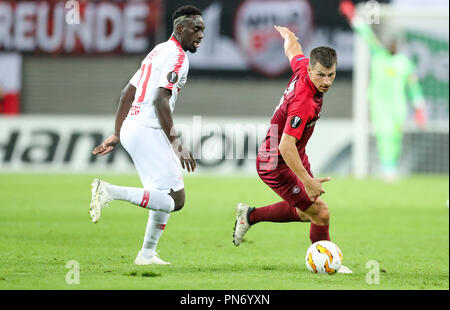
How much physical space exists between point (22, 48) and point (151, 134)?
1755cm

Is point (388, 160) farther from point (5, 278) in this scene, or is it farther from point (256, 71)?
point (5, 278)

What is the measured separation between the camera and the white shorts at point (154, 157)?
6.87m

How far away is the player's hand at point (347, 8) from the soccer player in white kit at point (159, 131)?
15.6 metres

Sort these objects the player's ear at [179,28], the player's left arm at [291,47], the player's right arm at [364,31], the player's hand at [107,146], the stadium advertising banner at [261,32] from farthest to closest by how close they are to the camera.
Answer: the stadium advertising banner at [261,32] → the player's right arm at [364,31] → the player's left arm at [291,47] → the player's hand at [107,146] → the player's ear at [179,28]

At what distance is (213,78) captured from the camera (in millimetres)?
23547

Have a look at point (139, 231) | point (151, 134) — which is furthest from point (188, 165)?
point (139, 231)

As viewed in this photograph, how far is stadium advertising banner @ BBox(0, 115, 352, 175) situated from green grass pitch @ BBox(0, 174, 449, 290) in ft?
11.0

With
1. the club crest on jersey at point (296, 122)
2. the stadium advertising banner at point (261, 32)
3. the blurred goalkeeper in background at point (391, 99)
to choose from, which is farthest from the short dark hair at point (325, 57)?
the stadium advertising banner at point (261, 32)

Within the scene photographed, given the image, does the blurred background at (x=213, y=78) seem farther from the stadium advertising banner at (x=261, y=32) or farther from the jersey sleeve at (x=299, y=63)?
the jersey sleeve at (x=299, y=63)

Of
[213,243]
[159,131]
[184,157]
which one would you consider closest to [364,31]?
[213,243]

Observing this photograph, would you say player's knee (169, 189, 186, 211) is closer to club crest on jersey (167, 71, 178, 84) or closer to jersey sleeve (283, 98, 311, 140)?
club crest on jersey (167, 71, 178, 84)

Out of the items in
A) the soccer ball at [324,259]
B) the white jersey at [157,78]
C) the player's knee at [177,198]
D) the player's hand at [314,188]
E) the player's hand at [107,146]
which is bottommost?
the soccer ball at [324,259]

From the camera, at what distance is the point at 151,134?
6906 mm

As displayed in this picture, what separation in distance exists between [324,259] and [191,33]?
2114 millimetres
